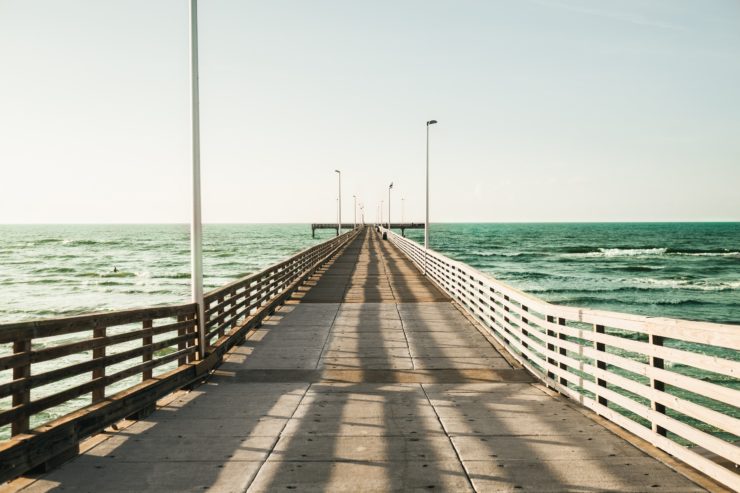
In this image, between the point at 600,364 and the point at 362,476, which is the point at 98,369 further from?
the point at 600,364

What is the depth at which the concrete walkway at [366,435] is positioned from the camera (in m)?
4.63

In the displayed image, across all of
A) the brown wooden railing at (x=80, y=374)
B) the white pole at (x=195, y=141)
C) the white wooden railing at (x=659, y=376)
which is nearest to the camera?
the white wooden railing at (x=659, y=376)

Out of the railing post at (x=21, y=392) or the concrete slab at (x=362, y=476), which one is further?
the railing post at (x=21, y=392)

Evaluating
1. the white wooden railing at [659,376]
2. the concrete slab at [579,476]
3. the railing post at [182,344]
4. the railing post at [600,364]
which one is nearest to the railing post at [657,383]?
the white wooden railing at [659,376]

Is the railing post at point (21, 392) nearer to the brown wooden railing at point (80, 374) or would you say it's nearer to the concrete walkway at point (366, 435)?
the brown wooden railing at point (80, 374)

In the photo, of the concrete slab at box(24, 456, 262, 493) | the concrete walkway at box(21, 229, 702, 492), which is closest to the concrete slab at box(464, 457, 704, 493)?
the concrete walkway at box(21, 229, 702, 492)

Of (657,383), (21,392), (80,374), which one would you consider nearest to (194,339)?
(80,374)

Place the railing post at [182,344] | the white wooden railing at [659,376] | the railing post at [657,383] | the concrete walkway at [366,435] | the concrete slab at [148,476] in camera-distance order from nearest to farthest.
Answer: the white wooden railing at [659,376]
the concrete slab at [148,476]
the concrete walkway at [366,435]
the railing post at [657,383]
the railing post at [182,344]

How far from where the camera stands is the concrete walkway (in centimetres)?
463

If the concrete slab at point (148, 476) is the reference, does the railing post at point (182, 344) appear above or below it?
above

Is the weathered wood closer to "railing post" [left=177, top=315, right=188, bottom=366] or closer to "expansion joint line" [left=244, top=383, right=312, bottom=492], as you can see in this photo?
"railing post" [left=177, top=315, right=188, bottom=366]

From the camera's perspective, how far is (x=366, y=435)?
582cm

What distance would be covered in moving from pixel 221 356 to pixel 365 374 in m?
2.70

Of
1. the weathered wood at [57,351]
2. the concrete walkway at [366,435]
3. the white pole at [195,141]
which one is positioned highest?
the white pole at [195,141]
